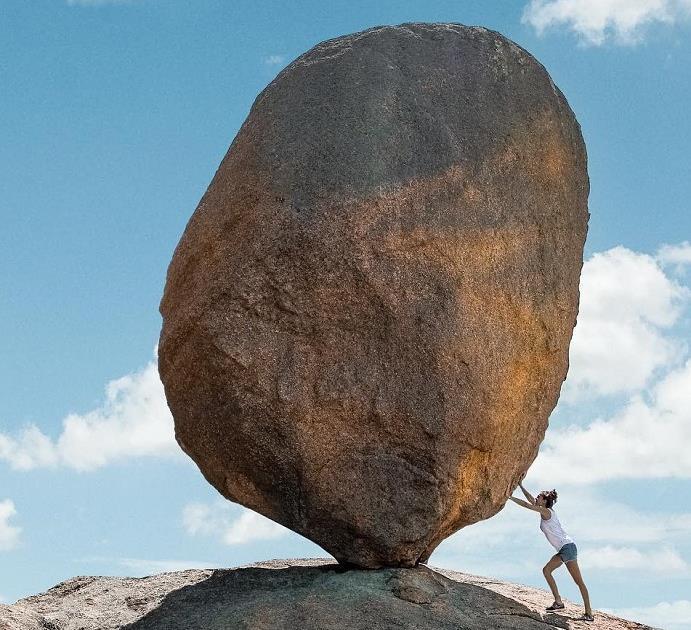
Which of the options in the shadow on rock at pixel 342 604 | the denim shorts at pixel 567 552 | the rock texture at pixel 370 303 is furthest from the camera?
the denim shorts at pixel 567 552

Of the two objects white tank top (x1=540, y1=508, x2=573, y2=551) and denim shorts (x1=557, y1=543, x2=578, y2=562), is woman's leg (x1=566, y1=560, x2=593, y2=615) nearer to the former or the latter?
denim shorts (x1=557, y1=543, x2=578, y2=562)

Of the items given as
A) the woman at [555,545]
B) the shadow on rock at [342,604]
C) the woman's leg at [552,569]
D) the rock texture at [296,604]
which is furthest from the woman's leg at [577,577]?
the shadow on rock at [342,604]

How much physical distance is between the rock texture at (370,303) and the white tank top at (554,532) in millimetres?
1032

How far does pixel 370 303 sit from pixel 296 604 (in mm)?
2528

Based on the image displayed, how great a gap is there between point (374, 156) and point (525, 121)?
172 centimetres

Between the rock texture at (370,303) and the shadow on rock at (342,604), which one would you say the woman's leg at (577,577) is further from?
the rock texture at (370,303)

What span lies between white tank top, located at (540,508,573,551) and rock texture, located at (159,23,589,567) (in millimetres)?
1032

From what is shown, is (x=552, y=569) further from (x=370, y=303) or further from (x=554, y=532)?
(x=370, y=303)

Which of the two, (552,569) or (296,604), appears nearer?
(296,604)

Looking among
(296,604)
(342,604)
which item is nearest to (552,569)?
(342,604)

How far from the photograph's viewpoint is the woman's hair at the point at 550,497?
1021cm

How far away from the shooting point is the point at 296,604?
8469 millimetres

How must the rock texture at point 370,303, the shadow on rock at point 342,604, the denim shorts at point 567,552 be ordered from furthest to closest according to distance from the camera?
the denim shorts at point 567,552, the rock texture at point 370,303, the shadow on rock at point 342,604

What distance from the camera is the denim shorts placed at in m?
10.0
